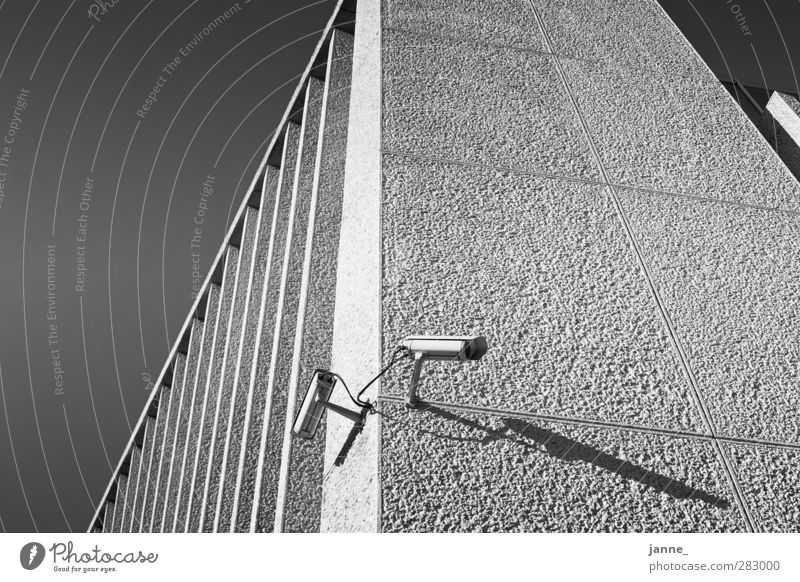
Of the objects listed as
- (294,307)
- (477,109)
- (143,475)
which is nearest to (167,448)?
(143,475)

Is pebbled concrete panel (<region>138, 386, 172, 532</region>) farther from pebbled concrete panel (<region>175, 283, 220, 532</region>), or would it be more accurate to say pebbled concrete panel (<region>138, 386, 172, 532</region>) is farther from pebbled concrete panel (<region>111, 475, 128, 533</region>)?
pebbled concrete panel (<region>111, 475, 128, 533</region>)

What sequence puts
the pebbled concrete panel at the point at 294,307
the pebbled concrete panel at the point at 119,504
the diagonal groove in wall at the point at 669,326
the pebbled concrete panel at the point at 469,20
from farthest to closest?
1. the pebbled concrete panel at the point at 119,504
2. the pebbled concrete panel at the point at 469,20
3. the pebbled concrete panel at the point at 294,307
4. the diagonal groove in wall at the point at 669,326

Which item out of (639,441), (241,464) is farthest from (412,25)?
(241,464)

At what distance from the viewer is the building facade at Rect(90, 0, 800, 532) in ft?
8.08

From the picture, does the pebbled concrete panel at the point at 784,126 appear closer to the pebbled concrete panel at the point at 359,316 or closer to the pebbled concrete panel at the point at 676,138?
the pebbled concrete panel at the point at 676,138

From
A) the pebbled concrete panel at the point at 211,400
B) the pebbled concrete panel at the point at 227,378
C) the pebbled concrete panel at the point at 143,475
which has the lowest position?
the pebbled concrete panel at the point at 143,475

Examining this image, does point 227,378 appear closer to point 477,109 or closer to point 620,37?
point 477,109

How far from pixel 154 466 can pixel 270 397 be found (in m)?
8.96

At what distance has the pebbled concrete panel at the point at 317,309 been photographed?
3.45 m

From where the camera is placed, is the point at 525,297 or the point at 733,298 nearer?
the point at 525,297

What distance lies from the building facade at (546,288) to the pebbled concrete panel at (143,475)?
8.84m

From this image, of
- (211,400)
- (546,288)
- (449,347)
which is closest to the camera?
(449,347)

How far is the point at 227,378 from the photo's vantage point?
8.11 meters

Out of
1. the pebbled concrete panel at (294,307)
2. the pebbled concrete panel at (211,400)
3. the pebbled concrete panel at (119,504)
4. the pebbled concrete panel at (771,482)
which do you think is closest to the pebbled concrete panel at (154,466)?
the pebbled concrete panel at (119,504)
